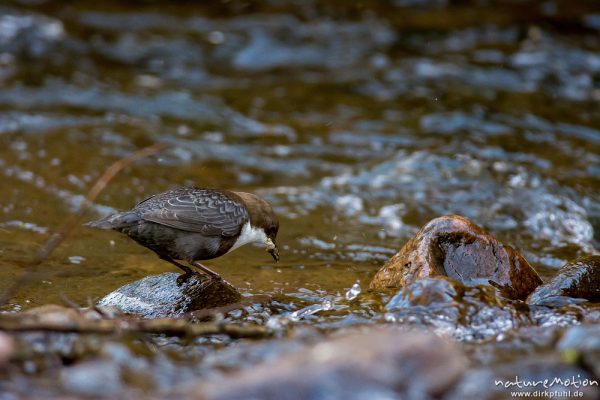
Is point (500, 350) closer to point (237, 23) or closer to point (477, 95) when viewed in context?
point (477, 95)

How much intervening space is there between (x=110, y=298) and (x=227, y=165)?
4.01 m

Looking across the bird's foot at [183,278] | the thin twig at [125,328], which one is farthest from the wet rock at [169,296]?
the thin twig at [125,328]

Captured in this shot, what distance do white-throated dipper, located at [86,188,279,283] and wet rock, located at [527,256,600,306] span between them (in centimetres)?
198

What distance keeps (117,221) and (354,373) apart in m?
2.36

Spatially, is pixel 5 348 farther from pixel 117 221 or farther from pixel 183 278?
pixel 183 278

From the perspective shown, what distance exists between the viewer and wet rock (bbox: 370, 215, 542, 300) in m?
4.70

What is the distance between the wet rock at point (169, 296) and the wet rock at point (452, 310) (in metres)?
1.15

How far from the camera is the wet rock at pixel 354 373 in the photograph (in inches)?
109

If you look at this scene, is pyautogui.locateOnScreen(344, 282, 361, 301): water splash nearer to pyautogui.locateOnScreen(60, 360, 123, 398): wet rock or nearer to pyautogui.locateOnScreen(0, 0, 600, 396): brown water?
pyautogui.locateOnScreen(0, 0, 600, 396): brown water

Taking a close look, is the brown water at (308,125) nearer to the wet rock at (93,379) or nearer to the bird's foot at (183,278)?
the bird's foot at (183,278)

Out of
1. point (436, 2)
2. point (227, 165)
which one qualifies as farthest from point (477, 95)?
point (227, 165)

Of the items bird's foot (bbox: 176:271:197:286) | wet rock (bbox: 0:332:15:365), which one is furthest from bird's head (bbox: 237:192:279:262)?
wet rock (bbox: 0:332:15:365)

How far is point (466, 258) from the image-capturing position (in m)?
4.80

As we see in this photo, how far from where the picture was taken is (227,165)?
28.3ft
